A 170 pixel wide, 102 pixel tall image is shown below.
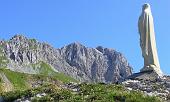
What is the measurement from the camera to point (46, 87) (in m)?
27.3

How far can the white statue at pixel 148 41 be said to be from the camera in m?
38.1

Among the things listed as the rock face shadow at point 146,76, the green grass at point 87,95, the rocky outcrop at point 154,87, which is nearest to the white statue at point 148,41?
the rock face shadow at point 146,76

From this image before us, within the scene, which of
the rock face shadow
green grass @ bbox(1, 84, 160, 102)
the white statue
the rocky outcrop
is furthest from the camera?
the white statue

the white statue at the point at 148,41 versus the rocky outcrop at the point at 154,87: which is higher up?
the white statue at the point at 148,41

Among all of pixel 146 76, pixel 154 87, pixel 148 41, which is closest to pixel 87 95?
pixel 154 87

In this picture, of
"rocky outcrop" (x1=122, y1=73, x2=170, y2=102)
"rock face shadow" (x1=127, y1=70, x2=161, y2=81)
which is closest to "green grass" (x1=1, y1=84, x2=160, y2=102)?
"rocky outcrop" (x1=122, y1=73, x2=170, y2=102)

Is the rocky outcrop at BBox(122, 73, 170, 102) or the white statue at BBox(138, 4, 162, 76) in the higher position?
the white statue at BBox(138, 4, 162, 76)

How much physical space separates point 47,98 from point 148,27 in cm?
1708

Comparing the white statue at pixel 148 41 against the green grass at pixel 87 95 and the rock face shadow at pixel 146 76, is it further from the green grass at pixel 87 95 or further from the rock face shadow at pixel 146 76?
the green grass at pixel 87 95

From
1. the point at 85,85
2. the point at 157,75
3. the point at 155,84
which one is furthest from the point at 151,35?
the point at 85,85

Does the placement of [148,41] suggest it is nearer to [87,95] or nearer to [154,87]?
[154,87]

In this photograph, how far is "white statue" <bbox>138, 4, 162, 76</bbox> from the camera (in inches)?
1499

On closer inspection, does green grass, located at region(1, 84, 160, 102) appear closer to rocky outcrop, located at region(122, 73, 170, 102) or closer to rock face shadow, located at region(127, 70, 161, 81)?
rocky outcrop, located at region(122, 73, 170, 102)

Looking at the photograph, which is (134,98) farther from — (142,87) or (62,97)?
(142,87)
